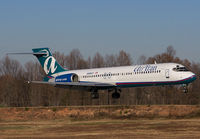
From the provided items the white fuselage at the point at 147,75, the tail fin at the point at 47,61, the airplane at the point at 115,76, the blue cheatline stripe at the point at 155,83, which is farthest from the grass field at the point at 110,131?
the tail fin at the point at 47,61

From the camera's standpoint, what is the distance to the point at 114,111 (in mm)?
58219

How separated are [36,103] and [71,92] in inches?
421

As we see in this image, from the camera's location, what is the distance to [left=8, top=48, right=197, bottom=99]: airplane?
4756 centimetres

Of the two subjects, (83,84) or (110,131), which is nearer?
(110,131)

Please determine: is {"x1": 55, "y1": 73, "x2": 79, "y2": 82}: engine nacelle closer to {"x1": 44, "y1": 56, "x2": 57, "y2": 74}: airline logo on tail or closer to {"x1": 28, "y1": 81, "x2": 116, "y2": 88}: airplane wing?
{"x1": 28, "y1": 81, "x2": 116, "y2": 88}: airplane wing

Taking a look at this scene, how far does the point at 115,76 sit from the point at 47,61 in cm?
1396

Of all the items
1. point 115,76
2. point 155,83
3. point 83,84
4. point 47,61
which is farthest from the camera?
point 47,61

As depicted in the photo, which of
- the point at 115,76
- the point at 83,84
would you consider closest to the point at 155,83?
the point at 115,76

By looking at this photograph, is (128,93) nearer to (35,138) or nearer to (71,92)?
(71,92)

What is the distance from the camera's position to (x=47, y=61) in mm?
61125

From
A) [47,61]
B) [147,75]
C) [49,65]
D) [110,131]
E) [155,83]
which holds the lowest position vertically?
[110,131]

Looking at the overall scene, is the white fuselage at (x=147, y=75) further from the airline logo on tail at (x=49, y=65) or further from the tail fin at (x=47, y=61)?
the airline logo on tail at (x=49, y=65)

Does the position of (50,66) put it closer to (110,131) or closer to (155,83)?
(155,83)

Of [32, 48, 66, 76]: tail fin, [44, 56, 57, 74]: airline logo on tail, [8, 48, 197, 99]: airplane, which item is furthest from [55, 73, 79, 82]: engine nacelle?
[44, 56, 57, 74]: airline logo on tail
